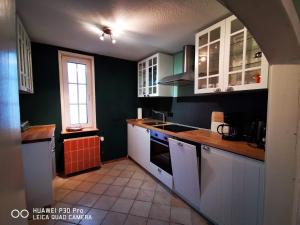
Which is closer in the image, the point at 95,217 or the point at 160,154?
the point at 95,217

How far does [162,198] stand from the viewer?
6.27 ft

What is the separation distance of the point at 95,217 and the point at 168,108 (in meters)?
2.05

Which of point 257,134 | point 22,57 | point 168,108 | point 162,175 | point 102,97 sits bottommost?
point 162,175

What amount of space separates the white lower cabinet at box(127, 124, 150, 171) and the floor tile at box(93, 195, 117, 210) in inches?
32.0

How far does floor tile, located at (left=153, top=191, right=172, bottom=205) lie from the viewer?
1.84 meters

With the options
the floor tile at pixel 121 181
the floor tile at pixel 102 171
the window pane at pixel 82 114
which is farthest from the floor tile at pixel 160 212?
the window pane at pixel 82 114

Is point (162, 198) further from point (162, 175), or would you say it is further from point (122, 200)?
point (122, 200)

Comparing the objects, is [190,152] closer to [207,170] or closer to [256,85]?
[207,170]

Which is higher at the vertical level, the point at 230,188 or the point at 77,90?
the point at 77,90

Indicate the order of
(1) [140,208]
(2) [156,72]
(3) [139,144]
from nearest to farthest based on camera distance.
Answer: (1) [140,208], (2) [156,72], (3) [139,144]

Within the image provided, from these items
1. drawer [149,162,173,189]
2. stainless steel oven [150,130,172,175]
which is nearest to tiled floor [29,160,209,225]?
drawer [149,162,173,189]

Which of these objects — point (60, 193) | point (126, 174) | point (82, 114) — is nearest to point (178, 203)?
point (126, 174)

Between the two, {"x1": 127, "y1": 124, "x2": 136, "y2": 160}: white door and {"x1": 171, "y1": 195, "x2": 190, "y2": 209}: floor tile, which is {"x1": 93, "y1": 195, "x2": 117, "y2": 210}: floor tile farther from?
{"x1": 127, "y1": 124, "x2": 136, "y2": 160}: white door

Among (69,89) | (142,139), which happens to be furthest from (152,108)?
(69,89)
